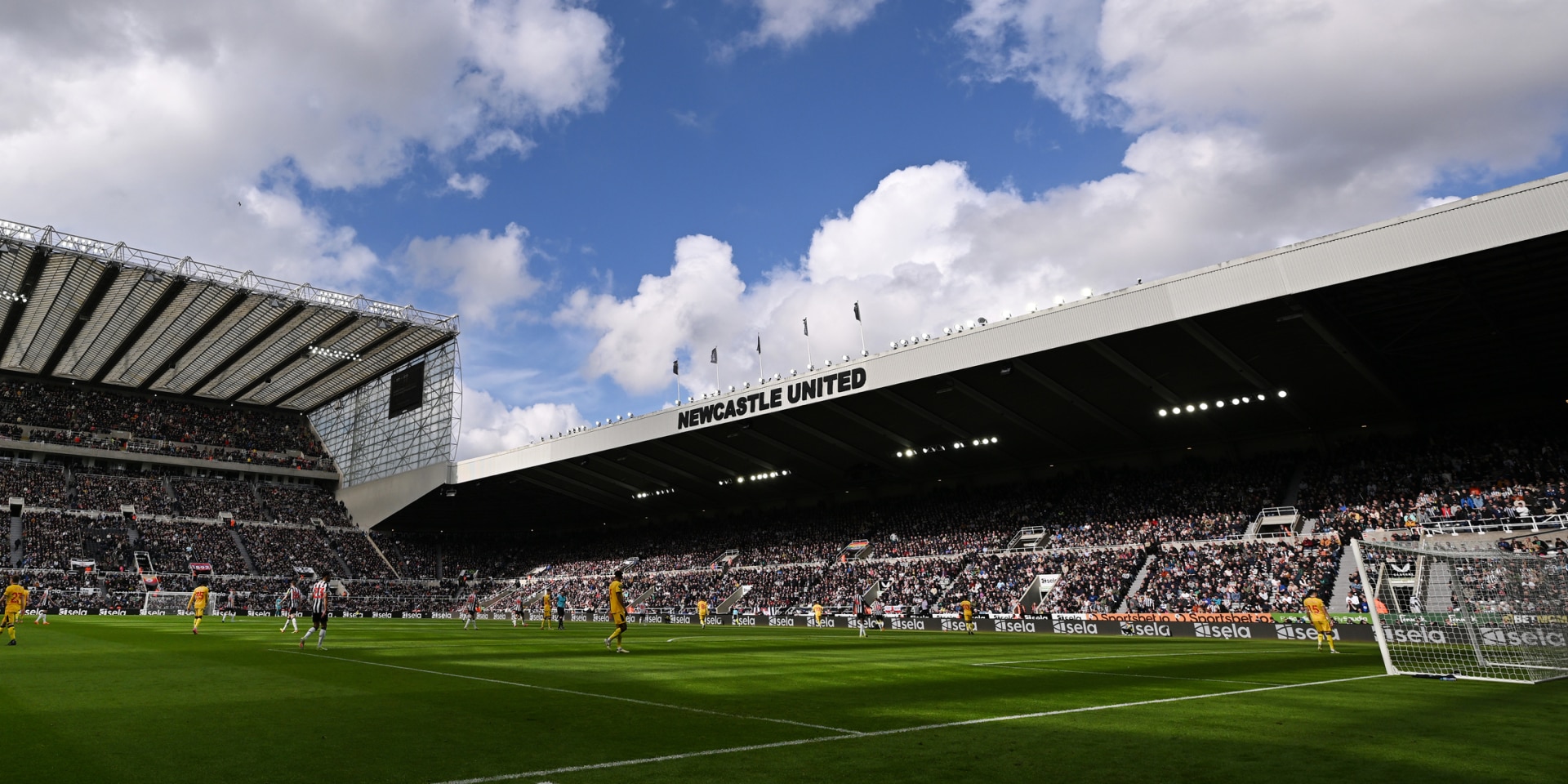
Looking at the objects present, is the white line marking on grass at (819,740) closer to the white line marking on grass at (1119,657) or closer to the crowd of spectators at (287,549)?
the white line marking on grass at (1119,657)

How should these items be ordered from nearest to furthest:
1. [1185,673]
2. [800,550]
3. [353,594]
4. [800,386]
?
[1185,673] < [800,386] < [800,550] < [353,594]

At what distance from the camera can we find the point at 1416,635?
15.8 metres

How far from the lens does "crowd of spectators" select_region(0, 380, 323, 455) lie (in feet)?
218

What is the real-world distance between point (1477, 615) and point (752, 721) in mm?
13044

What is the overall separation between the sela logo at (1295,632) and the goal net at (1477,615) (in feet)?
45.0

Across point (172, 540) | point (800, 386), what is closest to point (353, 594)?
point (172, 540)

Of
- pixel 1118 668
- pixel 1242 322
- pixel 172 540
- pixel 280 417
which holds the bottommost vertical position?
pixel 1118 668

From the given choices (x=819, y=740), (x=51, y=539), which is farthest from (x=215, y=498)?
(x=819, y=740)

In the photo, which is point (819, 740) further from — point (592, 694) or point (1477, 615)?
point (1477, 615)

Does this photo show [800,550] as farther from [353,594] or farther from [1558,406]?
[1558,406]

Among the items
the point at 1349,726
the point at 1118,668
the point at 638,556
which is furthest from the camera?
the point at 638,556

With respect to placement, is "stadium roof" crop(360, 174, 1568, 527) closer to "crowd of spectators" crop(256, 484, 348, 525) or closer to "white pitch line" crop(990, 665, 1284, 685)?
"white pitch line" crop(990, 665, 1284, 685)

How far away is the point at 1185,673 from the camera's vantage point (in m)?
14.9

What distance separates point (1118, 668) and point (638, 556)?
187ft
